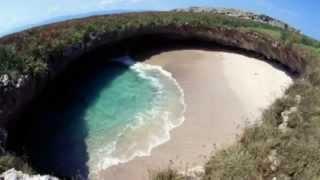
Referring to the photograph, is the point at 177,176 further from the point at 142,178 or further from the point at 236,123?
the point at 236,123

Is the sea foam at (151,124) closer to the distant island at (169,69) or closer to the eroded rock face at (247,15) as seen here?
the distant island at (169,69)

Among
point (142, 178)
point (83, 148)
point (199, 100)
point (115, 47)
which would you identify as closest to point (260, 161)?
point (142, 178)

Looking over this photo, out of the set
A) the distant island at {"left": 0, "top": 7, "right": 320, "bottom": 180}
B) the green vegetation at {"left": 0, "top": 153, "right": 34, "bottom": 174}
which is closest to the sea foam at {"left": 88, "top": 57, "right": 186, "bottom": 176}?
the distant island at {"left": 0, "top": 7, "right": 320, "bottom": 180}

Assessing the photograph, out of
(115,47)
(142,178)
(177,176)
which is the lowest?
(142,178)

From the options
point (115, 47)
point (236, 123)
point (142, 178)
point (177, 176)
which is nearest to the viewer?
point (177, 176)

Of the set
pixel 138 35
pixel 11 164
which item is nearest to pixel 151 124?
pixel 11 164
